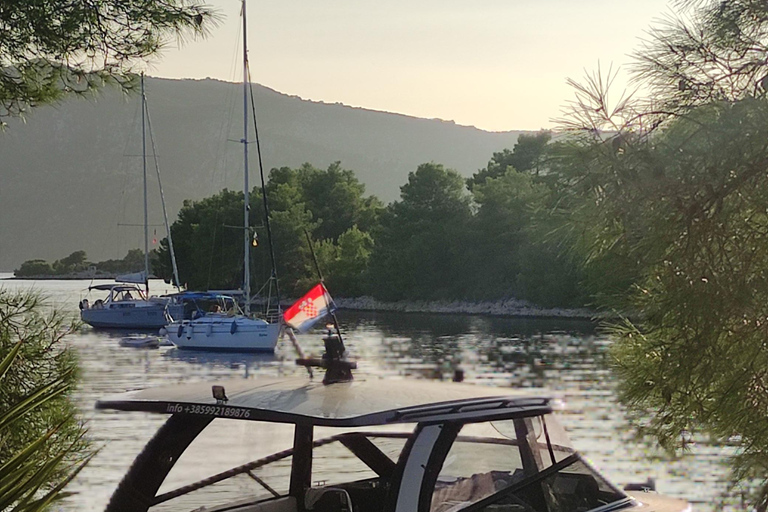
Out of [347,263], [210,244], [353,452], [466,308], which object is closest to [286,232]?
[347,263]

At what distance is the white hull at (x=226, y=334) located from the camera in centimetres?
5291

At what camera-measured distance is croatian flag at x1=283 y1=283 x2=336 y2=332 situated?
6.13m

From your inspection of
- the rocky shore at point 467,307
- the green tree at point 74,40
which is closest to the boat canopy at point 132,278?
the rocky shore at point 467,307

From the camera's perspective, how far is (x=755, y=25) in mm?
7461

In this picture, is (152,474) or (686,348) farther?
(686,348)

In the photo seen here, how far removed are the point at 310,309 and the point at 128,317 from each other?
66.8 metres

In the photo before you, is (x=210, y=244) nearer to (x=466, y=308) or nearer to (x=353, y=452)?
(x=466, y=308)

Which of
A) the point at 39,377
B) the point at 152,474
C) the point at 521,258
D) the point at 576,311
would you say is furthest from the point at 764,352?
the point at 521,258

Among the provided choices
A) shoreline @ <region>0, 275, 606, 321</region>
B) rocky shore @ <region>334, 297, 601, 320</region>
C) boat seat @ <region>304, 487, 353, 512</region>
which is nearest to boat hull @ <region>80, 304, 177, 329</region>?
shoreline @ <region>0, 275, 606, 321</region>

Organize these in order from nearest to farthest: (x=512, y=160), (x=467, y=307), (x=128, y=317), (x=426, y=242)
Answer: (x=128, y=317), (x=467, y=307), (x=426, y=242), (x=512, y=160)

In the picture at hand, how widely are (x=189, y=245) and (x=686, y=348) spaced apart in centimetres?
11946

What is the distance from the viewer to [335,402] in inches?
174

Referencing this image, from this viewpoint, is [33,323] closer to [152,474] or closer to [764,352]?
[152,474]

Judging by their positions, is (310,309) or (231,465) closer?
(231,465)
